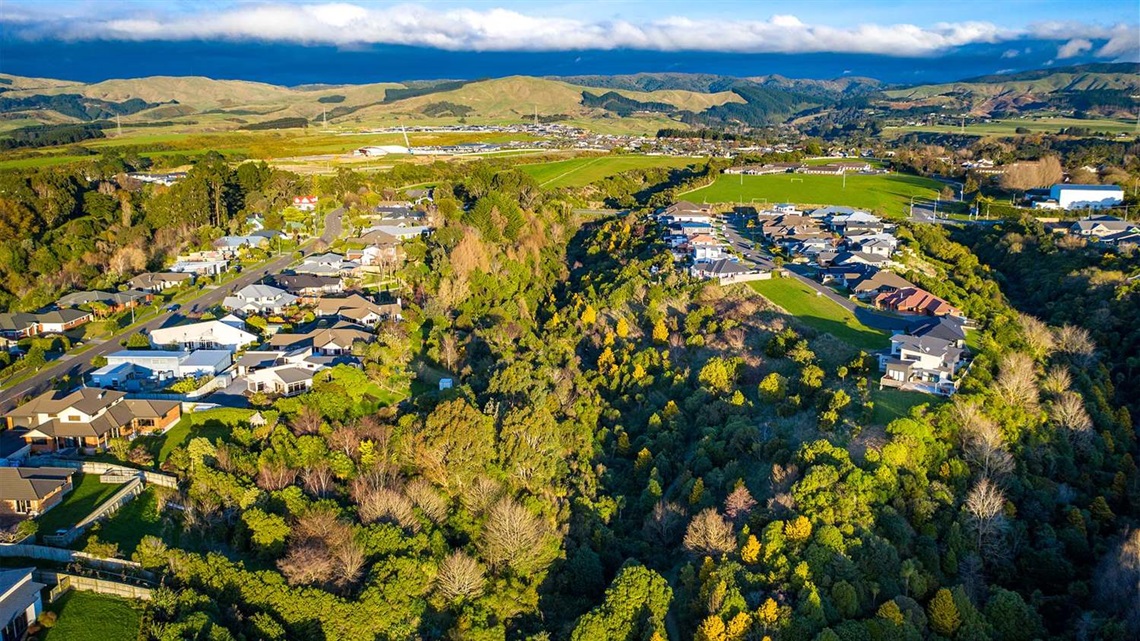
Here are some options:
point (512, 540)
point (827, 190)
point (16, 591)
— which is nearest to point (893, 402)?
point (512, 540)

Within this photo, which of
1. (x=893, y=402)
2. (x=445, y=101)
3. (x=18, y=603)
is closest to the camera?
(x=18, y=603)

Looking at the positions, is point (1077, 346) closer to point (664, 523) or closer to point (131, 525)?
point (664, 523)

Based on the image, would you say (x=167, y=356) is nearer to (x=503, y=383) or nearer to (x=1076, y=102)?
(x=503, y=383)

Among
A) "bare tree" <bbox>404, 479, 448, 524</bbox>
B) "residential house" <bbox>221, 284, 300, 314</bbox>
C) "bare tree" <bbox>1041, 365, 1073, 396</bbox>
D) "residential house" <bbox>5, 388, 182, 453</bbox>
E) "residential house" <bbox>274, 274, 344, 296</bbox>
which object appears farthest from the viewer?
"residential house" <bbox>274, 274, 344, 296</bbox>

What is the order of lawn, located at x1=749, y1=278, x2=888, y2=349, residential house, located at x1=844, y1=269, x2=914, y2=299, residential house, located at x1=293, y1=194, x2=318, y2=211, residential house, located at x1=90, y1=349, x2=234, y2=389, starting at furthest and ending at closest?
residential house, located at x1=293, y1=194, x2=318, y2=211, residential house, located at x1=844, y1=269, x2=914, y2=299, lawn, located at x1=749, y1=278, x2=888, y2=349, residential house, located at x1=90, y1=349, x2=234, y2=389

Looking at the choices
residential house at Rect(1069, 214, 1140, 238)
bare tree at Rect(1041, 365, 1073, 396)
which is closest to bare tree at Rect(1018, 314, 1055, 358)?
bare tree at Rect(1041, 365, 1073, 396)

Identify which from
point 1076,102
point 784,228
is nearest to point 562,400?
point 784,228

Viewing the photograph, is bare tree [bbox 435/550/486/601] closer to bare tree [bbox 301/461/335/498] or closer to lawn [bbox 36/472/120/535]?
bare tree [bbox 301/461/335/498]
